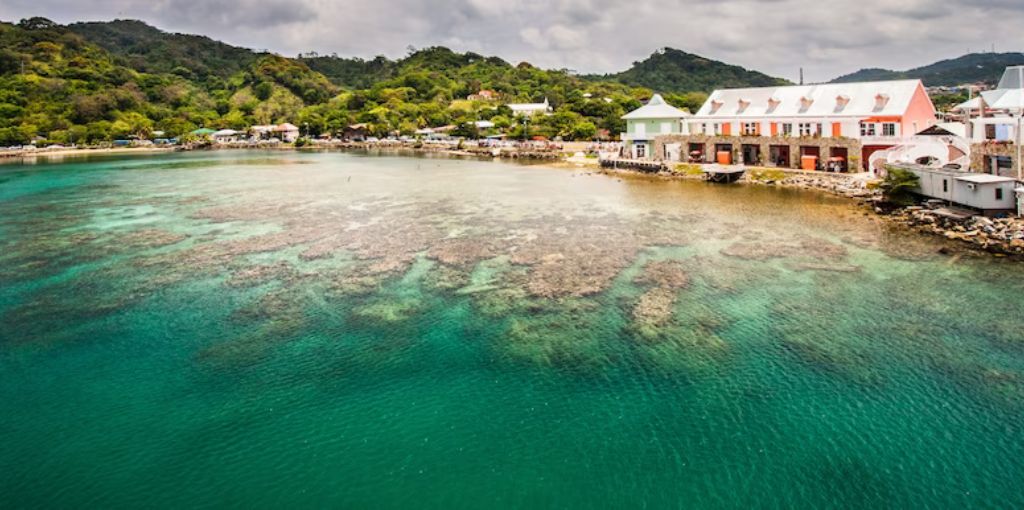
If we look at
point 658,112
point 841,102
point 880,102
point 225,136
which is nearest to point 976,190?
point 880,102

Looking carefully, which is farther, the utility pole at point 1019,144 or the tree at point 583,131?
the tree at point 583,131

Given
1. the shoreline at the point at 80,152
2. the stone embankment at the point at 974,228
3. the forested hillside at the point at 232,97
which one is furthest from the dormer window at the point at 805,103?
the shoreline at the point at 80,152

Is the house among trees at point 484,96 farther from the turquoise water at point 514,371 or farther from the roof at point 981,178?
the roof at point 981,178

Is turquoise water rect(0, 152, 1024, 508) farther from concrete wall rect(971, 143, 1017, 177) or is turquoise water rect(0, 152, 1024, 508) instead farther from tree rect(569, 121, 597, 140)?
tree rect(569, 121, 597, 140)

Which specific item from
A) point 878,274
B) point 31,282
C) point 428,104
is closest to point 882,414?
point 878,274

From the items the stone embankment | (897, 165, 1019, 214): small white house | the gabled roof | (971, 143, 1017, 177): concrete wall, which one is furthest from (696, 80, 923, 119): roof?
the stone embankment

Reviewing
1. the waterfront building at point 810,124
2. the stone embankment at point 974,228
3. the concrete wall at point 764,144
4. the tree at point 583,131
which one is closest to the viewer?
the stone embankment at point 974,228

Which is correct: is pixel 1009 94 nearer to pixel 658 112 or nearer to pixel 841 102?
pixel 841 102
